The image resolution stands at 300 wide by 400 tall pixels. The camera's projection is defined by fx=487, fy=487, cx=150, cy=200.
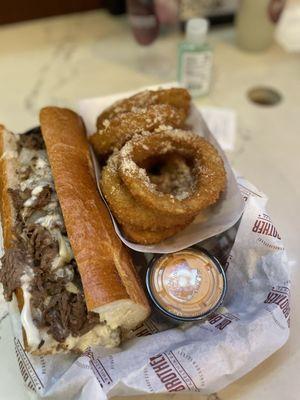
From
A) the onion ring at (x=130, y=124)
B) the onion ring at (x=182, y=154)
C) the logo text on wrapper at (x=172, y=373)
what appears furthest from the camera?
the onion ring at (x=130, y=124)

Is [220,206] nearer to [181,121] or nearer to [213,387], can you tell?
[181,121]

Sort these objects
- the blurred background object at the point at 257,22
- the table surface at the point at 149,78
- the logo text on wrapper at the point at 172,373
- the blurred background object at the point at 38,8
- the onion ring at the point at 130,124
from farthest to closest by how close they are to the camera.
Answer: the blurred background object at the point at 38,8 → the blurred background object at the point at 257,22 → the table surface at the point at 149,78 → the onion ring at the point at 130,124 → the logo text on wrapper at the point at 172,373

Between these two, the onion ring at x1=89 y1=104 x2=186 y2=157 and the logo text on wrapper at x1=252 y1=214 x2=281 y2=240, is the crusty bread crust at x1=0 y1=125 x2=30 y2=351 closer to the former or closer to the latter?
the onion ring at x1=89 y1=104 x2=186 y2=157

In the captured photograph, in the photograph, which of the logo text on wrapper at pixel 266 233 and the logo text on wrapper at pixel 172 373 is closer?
the logo text on wrapper at pixel 172 373

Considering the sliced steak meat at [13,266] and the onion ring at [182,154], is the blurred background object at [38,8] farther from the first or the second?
the sliced steak meat at [13,266]

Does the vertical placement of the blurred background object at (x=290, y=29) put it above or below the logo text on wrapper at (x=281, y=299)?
above

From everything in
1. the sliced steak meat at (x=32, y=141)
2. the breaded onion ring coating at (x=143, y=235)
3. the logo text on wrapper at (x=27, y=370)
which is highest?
the sliced steak meat at (x=32, y=141)

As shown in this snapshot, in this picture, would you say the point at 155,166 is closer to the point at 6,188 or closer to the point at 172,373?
the point at 6,188

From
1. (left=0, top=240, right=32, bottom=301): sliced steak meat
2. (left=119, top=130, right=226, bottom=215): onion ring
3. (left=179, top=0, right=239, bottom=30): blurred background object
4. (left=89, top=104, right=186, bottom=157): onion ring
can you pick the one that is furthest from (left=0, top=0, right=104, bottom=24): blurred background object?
(left=0, top=240, right=32, bottom=301): sliced steak meat

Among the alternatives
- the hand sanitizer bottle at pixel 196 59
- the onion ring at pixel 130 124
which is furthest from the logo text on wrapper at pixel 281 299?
the hand sanitizer bottle at pixel 196 59
